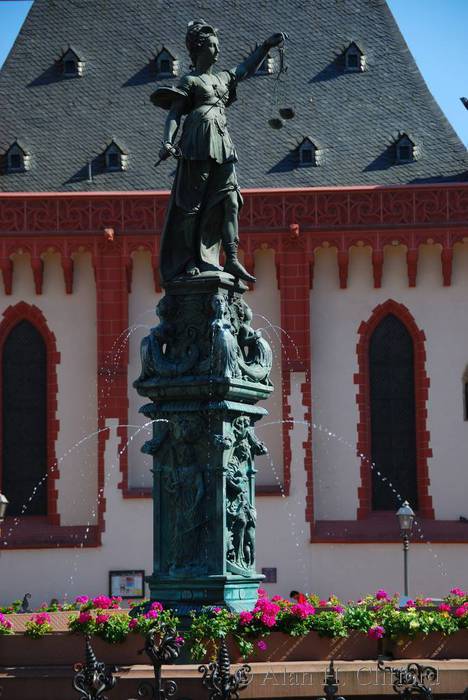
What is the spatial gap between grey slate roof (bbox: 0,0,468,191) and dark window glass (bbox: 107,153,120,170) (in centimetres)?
27

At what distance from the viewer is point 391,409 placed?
4244cm

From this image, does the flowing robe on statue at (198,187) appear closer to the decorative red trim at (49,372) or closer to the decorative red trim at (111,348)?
the decorative red trim at (111,348)

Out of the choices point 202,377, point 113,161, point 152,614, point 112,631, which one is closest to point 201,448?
point 202,377

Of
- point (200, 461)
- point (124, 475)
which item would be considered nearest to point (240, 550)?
point (200, 461)

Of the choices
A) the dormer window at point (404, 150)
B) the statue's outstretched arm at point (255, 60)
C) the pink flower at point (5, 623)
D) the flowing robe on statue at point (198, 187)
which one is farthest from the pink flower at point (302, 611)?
the dormer window at point (404, 150)

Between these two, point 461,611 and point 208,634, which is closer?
point 208,634

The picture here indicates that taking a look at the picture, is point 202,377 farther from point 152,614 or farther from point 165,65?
point 165,65

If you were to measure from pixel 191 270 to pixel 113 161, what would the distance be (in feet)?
89.2

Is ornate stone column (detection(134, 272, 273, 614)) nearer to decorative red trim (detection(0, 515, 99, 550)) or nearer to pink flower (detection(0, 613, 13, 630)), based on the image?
pink flower (detection(0, 613, 13, 630))

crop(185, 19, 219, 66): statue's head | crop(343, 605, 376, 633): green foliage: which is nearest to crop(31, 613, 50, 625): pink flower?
crop(343, 605, 376, 633): green foliage

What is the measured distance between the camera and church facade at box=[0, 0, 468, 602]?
1607 inches

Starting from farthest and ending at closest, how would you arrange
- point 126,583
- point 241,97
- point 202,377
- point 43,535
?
1. point 241,97
2. point 43,535
3. point 126,583
4. point 202,377

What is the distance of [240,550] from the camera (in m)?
16.6

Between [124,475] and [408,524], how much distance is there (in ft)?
27.1
